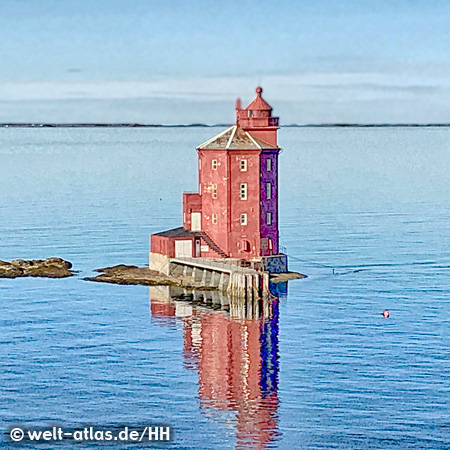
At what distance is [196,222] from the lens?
81.8 m

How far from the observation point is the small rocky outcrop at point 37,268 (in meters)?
A: 83.4

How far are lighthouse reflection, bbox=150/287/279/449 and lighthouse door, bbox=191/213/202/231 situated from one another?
527 centimetres

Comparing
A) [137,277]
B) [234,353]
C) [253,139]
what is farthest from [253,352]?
[253,139]

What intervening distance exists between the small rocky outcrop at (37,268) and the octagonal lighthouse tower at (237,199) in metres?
7.39

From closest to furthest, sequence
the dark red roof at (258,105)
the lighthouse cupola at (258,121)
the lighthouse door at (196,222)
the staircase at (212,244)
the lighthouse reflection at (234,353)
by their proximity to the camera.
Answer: the lighthouse reflection at (234,353) < the staircase at (212,244) < the lighthouse cupola at (258,121) < the dark red roof at (258,105) < the lighthouse door at (196,222)

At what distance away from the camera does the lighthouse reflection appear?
166 feet

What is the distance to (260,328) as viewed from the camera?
67125 millimetres

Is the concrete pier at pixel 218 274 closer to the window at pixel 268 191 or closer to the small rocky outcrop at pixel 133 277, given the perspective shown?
the small rocky outcrop at pixel 133 277

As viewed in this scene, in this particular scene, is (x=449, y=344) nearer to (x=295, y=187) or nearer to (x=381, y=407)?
(x=381, y=407)

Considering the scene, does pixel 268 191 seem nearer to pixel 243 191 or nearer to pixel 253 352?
pixel 243 191

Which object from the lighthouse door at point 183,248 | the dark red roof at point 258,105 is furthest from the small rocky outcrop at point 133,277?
the dark red roof at point 258,105

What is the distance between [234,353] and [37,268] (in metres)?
27.0

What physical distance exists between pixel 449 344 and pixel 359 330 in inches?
237

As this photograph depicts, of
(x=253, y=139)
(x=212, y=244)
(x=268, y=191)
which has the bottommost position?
(x=212, y=244)
